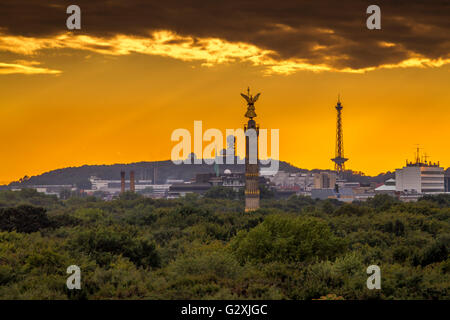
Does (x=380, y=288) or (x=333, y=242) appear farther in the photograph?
(x=333, y=242)

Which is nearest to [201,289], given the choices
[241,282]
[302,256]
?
[241,282]

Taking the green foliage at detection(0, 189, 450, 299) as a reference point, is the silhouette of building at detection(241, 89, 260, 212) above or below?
above

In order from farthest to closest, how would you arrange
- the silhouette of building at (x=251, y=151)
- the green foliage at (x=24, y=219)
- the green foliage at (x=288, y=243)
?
1. the silhouette of building at (x=251, y=151)
2. the green foliage at (x=24, y=219)
3. the green foliage at (x=288, y=243)

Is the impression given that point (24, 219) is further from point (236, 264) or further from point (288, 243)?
point (236, 264)

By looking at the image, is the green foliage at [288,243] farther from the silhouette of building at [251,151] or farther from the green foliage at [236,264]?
the silhouette of building at [251,151]

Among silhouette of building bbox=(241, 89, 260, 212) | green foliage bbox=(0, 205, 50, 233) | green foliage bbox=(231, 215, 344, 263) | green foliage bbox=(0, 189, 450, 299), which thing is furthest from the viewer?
silhouette of building bbox=(241, 89, 260, 212)

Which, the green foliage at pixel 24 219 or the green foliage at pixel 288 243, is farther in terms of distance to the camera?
the green foliage at pixel 24 219

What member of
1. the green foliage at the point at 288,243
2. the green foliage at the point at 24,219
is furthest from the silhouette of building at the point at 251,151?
the green foliage at the point at 288,243

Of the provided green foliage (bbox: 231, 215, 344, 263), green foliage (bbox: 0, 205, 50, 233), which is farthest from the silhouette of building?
green foliage (bbox: 231, 215, 344, 263)

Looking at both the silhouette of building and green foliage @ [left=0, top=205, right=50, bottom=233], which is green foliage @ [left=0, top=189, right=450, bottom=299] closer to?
green foliage @ [left=0, top=205, right=50, bottom=233]
